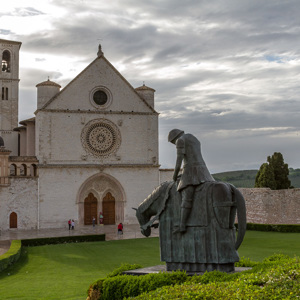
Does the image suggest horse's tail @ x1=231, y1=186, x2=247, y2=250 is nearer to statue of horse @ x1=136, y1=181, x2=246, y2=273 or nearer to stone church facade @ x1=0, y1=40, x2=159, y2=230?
statue of horse @ x1=136, y1=181, x2=246, y2=273

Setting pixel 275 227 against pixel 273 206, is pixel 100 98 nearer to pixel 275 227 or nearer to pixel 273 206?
pixel 273 206

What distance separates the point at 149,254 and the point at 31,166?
→ 2125 centimetres

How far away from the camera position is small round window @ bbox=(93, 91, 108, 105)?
44.3 metres

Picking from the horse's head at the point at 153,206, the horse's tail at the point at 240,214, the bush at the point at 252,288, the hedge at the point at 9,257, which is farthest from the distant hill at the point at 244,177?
the bush at the point at 252,288

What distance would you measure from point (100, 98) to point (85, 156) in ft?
17.6

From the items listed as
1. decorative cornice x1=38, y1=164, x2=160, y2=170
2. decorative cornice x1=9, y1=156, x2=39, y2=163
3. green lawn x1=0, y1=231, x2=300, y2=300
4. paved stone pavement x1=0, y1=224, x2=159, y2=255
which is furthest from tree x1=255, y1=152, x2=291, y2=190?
decorative cornice x1=9, y1=156, x2=39, y2=163

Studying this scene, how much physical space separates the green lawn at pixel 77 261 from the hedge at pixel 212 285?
334cm

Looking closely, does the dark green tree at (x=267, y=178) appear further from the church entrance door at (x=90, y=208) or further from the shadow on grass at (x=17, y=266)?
the shadow on grass at (x=17, y=266)

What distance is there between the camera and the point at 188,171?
11.5 meters

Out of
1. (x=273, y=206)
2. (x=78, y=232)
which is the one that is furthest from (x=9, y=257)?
(x=273, y=206)

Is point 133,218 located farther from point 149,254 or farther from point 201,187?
point 201,187

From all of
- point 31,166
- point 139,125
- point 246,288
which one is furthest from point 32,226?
point 246,288

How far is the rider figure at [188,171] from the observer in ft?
37.2

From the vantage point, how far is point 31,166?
42.5 meters
